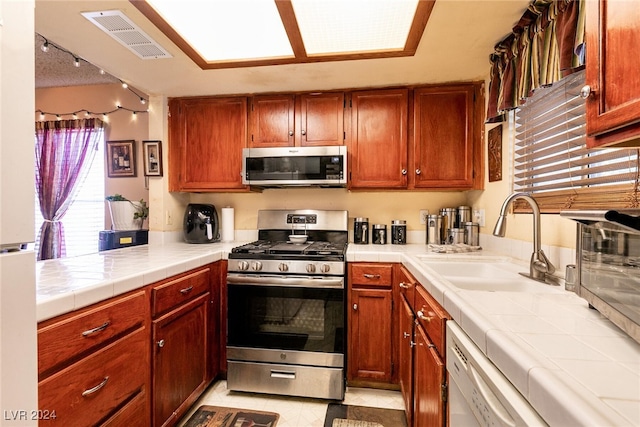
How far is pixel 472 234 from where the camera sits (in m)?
2.29

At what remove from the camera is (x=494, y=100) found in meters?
1.83

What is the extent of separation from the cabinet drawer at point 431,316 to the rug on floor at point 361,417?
2.50ft

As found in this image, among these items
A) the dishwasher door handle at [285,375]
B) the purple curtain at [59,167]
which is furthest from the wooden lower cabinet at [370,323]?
the purple curtain at [59,167]

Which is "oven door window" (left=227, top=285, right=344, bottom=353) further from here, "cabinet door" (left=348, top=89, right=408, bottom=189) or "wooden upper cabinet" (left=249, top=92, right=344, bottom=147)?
"wooden upper cabinet" (left=249, top=92, right=344, bottom=147)

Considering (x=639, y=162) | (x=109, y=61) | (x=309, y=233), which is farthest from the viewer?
(x=309, y=233)

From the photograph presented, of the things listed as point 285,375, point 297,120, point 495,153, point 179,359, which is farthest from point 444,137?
point 179,359

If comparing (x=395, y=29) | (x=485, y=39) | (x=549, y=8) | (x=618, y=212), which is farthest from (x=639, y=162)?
(x=395, y=29)

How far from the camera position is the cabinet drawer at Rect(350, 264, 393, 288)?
80.9 inches

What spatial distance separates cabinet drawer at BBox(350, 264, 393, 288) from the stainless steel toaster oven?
1197 millimetres

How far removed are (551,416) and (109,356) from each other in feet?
4.66

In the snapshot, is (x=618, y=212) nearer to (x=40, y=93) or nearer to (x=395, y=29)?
(x=395, y=29)

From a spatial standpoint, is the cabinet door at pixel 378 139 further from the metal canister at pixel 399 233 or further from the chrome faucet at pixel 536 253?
the chrome faucet at pixel 536 253

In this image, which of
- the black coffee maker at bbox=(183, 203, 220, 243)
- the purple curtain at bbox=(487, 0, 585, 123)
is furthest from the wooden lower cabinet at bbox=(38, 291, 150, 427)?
the purple curtain at bbox=(487, 0, 585, 123)

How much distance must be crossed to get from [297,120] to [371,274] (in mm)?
1323
